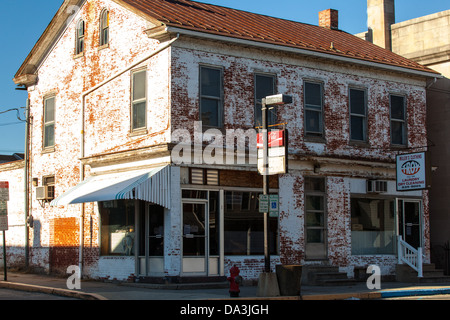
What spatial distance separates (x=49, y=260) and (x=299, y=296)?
37.1 ft

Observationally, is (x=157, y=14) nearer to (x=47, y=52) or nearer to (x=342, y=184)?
(x=47, y=52)

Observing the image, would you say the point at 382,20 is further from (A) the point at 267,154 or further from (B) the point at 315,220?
(A) the point at 267,154

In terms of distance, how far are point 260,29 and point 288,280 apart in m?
10.4

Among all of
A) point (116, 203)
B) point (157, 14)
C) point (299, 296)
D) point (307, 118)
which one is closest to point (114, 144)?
point (116, 203)

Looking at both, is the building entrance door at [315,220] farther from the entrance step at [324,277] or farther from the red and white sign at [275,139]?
the red and white sign at [275,139]

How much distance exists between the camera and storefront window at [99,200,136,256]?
2322 cm

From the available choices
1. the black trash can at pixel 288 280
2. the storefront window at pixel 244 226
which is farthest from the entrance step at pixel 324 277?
the black trash can at pixel 288 280

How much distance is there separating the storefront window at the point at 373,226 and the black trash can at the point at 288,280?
Answer: 7761mm

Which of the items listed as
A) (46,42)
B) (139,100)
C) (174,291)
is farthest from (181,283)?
(46,42)

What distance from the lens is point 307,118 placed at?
2527cm

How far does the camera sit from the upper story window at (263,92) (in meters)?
23.9

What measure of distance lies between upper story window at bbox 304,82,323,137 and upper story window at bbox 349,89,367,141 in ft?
4.73

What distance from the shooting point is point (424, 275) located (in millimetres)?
25828

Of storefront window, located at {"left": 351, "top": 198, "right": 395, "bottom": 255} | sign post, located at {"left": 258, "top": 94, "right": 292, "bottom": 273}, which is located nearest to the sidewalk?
sign post, located at {"left": 258, "top": 94, "right": 292, "bottom": 273}
